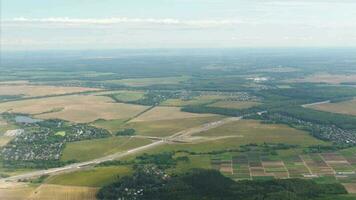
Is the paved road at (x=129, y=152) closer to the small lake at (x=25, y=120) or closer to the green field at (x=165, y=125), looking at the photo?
the green field at (x=165, y=125)

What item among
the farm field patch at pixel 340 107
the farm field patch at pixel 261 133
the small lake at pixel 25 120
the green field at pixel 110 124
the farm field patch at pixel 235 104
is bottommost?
the small lake at pixel 25 120

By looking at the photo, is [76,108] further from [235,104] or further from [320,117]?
[320,117]

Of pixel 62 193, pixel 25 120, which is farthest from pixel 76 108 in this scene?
pixel 62 193

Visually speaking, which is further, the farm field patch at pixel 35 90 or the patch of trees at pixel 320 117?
the farm field patch at pixel 35 90

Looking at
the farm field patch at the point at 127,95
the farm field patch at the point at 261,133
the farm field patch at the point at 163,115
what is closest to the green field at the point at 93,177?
the farm field patch at the point at 261,133

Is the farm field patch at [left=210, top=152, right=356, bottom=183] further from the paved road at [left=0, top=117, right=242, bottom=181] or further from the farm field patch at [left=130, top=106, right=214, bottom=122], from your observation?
the farm field patch at [left=130, top=106, right=214, bottom=122]

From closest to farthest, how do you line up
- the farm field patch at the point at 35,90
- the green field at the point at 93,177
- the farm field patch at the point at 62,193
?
the farm field patch at the point at 62,193, the green field at the point at 93,177, the farm field patch at the point at 35,90

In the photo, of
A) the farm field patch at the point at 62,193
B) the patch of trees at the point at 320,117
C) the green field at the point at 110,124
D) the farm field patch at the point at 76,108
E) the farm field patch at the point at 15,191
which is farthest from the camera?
the farm field patch at the point at 76,108

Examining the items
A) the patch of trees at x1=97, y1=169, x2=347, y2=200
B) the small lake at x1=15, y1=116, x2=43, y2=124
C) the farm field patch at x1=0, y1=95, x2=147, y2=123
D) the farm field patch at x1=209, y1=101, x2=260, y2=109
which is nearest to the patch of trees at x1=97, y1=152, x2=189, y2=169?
the patch of trees at x1=97, y1=169, x2=347, y2=200
